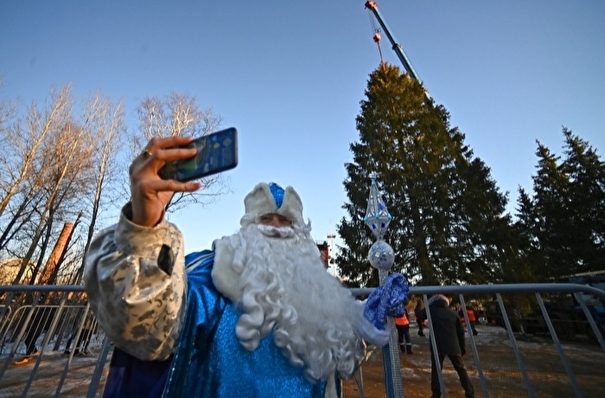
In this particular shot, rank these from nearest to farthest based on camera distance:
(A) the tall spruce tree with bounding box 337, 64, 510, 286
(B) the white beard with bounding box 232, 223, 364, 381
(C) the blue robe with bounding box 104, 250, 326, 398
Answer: (C) the blue robe with bounding box 104, 250, 326, 398, (B) the white beard with bounding box 232, 223, 364, 381, (A) the tall spruce tree with bounding box 337, 64, 510, 286

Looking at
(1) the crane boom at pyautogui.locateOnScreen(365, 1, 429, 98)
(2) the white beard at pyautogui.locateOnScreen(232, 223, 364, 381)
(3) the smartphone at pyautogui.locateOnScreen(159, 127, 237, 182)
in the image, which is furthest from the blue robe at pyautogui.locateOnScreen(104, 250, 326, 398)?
(1) the crane boom at pyautogui.locateOnScreen(365, 1, 429, 98)

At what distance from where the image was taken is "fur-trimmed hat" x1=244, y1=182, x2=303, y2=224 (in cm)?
208

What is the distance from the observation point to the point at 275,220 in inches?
80.7

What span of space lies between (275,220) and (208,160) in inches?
47.3

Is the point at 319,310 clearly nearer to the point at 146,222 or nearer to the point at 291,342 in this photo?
the point at 291,342

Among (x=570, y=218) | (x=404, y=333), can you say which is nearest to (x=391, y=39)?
(x=570, y=218)

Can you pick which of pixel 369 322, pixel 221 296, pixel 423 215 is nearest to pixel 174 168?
pixel 221 296

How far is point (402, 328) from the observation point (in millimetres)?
8188

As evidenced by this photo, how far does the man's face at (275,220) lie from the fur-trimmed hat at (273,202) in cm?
2

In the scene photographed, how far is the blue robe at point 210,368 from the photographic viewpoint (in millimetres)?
1093

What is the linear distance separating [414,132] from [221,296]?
1592cm

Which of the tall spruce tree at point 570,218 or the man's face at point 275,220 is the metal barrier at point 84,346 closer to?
the man's face at point 275,220

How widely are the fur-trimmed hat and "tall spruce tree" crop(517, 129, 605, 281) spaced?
672 inches

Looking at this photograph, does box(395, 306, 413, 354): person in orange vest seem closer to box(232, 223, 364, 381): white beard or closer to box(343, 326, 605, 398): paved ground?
box(343, 326, 605, 398): paved ground
